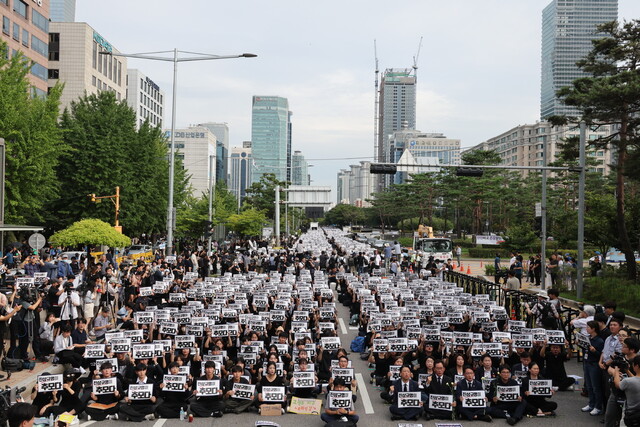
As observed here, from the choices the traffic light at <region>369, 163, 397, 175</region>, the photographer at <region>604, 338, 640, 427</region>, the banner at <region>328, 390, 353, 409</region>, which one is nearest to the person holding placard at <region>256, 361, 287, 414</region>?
the banner at <region>328, 390, 353, 409</region>

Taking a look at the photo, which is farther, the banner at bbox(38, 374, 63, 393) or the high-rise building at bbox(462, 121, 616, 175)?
the high-rise building at bbox(462, 121, 616, 175)

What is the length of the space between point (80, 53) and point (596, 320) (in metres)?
71.4

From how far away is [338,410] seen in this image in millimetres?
9797

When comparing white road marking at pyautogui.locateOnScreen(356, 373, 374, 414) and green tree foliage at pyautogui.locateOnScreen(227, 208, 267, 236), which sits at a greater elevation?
green tree foliage at pyautogui.locateOnScreen(227, 208, 267, 236)

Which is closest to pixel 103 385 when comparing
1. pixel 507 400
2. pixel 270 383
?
pixel 270 383

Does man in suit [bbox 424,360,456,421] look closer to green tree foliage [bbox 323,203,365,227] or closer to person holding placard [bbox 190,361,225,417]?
person holding placard [bbox 190,361,225,417]

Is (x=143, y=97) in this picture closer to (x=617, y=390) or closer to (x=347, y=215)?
(x=347, y=215)

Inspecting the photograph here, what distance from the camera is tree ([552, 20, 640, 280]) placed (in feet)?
68.1

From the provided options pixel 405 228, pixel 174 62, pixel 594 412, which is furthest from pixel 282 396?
pixel 405 228

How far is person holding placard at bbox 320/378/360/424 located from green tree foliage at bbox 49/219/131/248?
2123cm

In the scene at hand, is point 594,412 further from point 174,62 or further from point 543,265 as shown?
point 174,62

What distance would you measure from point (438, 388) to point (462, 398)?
50cm

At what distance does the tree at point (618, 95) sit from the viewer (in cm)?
→ 2075

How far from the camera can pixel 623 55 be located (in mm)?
24625
